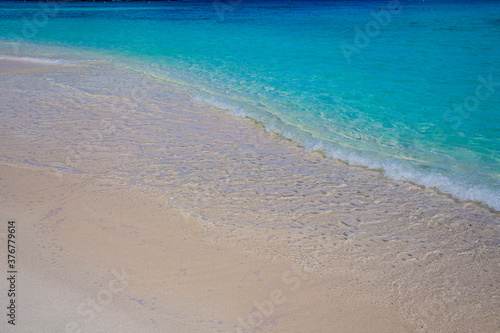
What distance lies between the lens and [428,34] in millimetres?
23953

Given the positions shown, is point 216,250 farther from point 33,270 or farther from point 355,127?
point 355,127

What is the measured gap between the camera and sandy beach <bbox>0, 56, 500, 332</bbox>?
311cm

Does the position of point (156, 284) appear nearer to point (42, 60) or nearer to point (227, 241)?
point (227, 241)

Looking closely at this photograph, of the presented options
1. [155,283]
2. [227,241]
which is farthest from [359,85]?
[155,283]

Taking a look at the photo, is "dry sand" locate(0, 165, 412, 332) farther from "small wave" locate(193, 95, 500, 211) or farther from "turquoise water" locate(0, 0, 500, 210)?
"turquoise water" locate(0, 0, 500, 210)

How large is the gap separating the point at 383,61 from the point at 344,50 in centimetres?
315

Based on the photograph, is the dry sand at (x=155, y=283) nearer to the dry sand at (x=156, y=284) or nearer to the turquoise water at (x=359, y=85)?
the dry sand at (x=156, y=284)

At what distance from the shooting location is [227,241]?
410cm

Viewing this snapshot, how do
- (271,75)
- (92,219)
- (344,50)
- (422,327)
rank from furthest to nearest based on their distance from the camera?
(344,50) → (271,75) → (92,219) → (422,327)

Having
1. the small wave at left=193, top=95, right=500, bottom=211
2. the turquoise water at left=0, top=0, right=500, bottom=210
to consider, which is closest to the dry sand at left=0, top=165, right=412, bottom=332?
the small wave at left=193, top=95, right=500, bottom=211

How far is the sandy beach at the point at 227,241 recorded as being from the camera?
3107 mm

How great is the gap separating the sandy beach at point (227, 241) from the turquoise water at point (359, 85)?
1.04 metres

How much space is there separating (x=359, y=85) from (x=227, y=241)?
9625 mm

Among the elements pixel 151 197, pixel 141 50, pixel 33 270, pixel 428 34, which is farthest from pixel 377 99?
pixel 428 34
